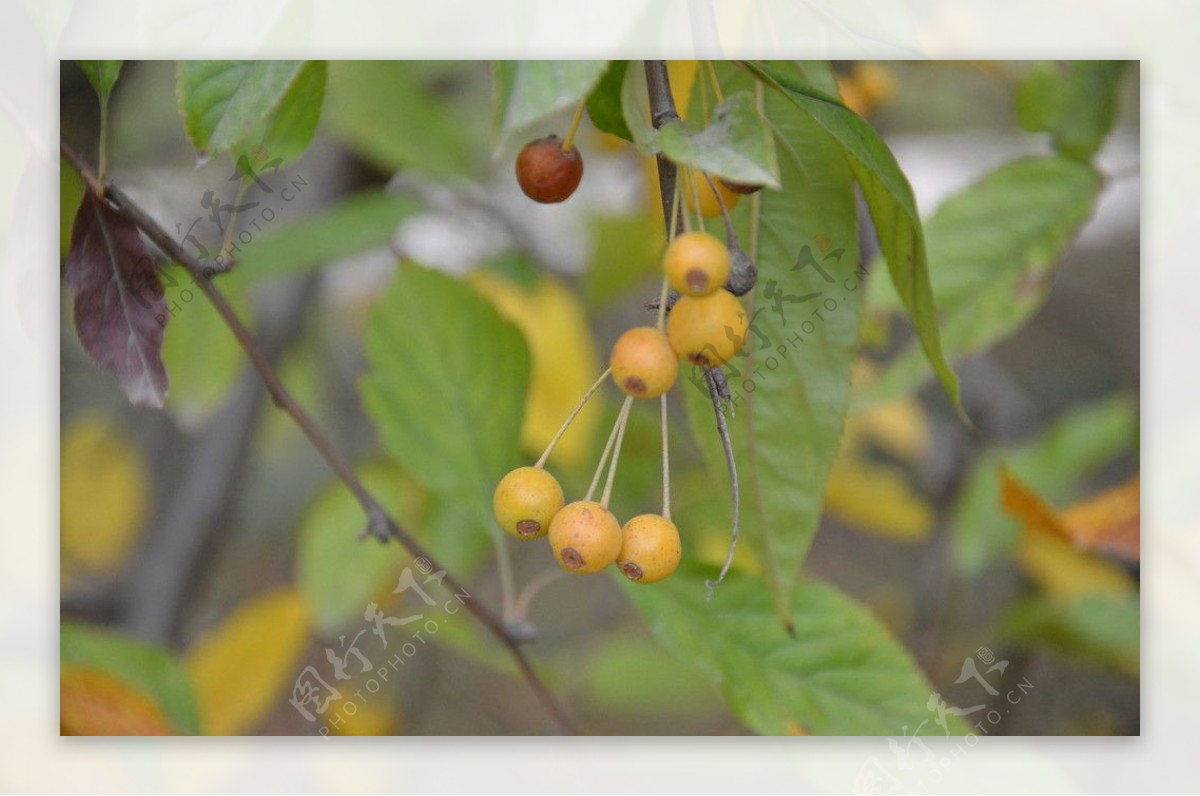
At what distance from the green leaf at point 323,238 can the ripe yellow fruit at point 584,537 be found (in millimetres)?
426

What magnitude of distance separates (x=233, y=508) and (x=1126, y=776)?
31.9 inches

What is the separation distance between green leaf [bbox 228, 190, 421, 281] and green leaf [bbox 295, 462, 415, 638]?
0.20 m

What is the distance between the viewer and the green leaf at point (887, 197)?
43 centimetres

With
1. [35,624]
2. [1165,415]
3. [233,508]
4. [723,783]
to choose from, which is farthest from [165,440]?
[1165,415]

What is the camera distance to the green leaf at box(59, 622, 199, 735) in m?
0.74

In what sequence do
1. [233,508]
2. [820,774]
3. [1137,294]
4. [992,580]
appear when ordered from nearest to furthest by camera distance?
1. [820,774]
2. [1137,294]
3. [233,508]
4. [992,580]

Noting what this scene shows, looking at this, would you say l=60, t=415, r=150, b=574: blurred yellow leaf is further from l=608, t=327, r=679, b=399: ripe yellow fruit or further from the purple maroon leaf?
l=608, t=327, r=679, b=399: ripe yellow fruit

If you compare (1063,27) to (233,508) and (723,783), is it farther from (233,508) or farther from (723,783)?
(233,508)

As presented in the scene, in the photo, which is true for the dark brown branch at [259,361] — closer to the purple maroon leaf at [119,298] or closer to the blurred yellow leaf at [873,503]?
the purple maroon leaf at [119,298]

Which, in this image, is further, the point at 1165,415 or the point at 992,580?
the point at 992,580

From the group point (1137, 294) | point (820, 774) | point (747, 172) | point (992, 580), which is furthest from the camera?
point (992, 580)

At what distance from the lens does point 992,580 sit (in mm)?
1178

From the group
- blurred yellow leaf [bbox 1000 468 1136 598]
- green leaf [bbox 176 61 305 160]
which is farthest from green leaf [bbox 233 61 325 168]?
blurred yellow leaf [bbox 1000 468 1136 598]

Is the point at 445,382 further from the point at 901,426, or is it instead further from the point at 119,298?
the point at 901,426
